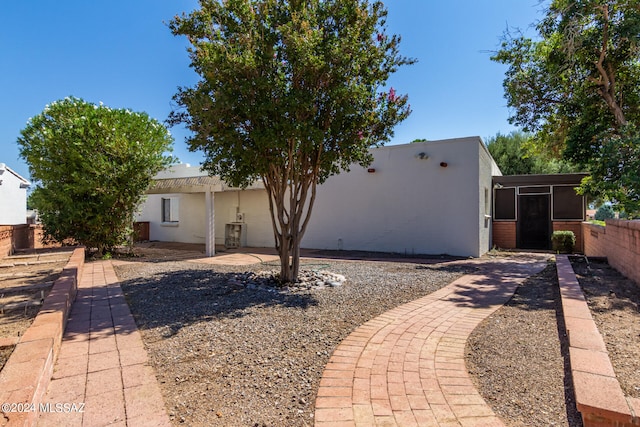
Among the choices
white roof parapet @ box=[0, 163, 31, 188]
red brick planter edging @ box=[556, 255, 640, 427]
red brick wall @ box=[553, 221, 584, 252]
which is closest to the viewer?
red brick planter edging @ box=[556, 255, 640, 427]

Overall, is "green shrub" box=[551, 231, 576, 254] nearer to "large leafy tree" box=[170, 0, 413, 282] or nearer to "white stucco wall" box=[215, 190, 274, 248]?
"large leafy tree" box=[170, 0, 413, 282]

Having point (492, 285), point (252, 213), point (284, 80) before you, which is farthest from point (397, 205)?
point (284, 80)

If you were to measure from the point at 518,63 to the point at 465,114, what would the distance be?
2679mm

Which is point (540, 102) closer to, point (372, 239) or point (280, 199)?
point (372, 239)

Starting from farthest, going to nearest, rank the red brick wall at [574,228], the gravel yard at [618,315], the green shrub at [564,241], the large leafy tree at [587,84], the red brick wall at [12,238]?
1. the red brick wall at [574,228]
2. the green shrub at [564,241]
3. the large leafy tree at [587,84]
4. the red brick wall at [12,238]
5. the gravel yard at [618,315]

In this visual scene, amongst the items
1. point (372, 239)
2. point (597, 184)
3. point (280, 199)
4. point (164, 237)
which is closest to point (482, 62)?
point (597, 184)

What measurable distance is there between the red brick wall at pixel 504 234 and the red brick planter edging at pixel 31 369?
1422 cm

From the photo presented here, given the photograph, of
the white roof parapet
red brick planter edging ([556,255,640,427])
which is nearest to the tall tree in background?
red brick planter edging ([556,255,640,427])

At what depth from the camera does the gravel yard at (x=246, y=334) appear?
2455mm

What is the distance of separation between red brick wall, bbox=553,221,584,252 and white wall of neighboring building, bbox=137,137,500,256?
102 inches

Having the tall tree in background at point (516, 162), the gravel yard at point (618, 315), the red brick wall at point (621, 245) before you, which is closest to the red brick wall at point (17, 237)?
the gravel yard at point (618, 315)

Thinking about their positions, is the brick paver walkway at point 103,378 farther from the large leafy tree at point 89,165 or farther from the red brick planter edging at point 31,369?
the large leafy tree at point 89,165

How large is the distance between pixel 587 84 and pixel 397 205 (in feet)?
20.9

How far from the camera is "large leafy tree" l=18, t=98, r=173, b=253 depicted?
30.3 feet
